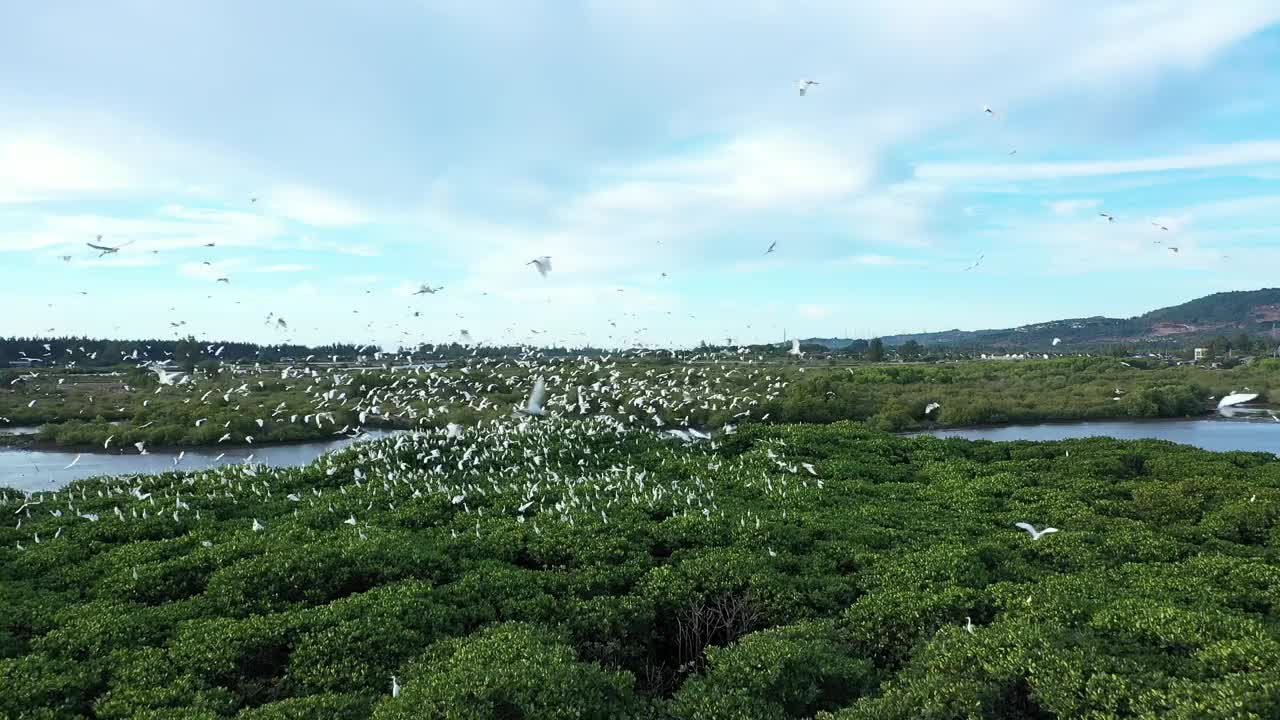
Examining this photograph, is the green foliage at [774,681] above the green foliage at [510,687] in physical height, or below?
below

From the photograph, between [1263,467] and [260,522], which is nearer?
[260,522]

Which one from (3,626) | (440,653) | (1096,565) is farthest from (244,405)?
(1096,565)

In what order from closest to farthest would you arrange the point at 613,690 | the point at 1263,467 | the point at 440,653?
the point at 613,690 → the point at 440,653 → the point at 1263,467

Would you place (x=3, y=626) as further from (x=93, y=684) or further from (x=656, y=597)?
(x=656, y=597)

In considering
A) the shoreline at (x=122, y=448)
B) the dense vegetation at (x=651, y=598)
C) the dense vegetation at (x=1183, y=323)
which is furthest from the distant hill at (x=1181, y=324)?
the dense vegetation at (x=651, y=598)

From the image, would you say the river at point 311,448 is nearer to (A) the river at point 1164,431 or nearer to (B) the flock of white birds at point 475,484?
(A) the river at point 1164,431

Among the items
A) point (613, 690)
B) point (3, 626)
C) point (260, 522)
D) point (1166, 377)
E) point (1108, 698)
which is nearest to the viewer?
point (1108, 698)
